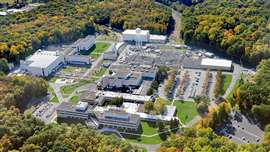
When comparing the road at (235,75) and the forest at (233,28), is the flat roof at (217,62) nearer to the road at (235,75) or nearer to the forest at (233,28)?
the road at (235,75)

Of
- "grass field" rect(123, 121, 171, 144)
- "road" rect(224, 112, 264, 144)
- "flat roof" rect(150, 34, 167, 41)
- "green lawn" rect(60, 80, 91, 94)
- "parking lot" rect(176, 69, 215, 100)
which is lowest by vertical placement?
"grass field" rect(123, 121, 171, 144)

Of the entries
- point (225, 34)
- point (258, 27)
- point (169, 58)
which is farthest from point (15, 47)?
point (258, 27)

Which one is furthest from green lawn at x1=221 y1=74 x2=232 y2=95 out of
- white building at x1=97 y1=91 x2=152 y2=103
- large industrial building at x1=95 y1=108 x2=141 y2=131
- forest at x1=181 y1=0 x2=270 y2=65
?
large industrial building at x1=95 y1=108 x2=141 y2=131

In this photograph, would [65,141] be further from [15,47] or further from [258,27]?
[258,27]

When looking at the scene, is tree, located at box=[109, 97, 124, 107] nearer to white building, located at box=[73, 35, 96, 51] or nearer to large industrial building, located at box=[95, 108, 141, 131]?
large industrial building, located at box=[95, 108, 141, 131]

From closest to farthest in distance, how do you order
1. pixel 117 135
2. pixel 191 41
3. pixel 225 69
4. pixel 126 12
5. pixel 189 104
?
pixel 117 135
pixel 189 104
pixel 225 69
pixel 191 41
pixel 126 12

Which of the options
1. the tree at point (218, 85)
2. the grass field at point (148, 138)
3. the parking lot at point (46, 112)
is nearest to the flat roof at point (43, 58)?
the parking lot at point (46, 112)
